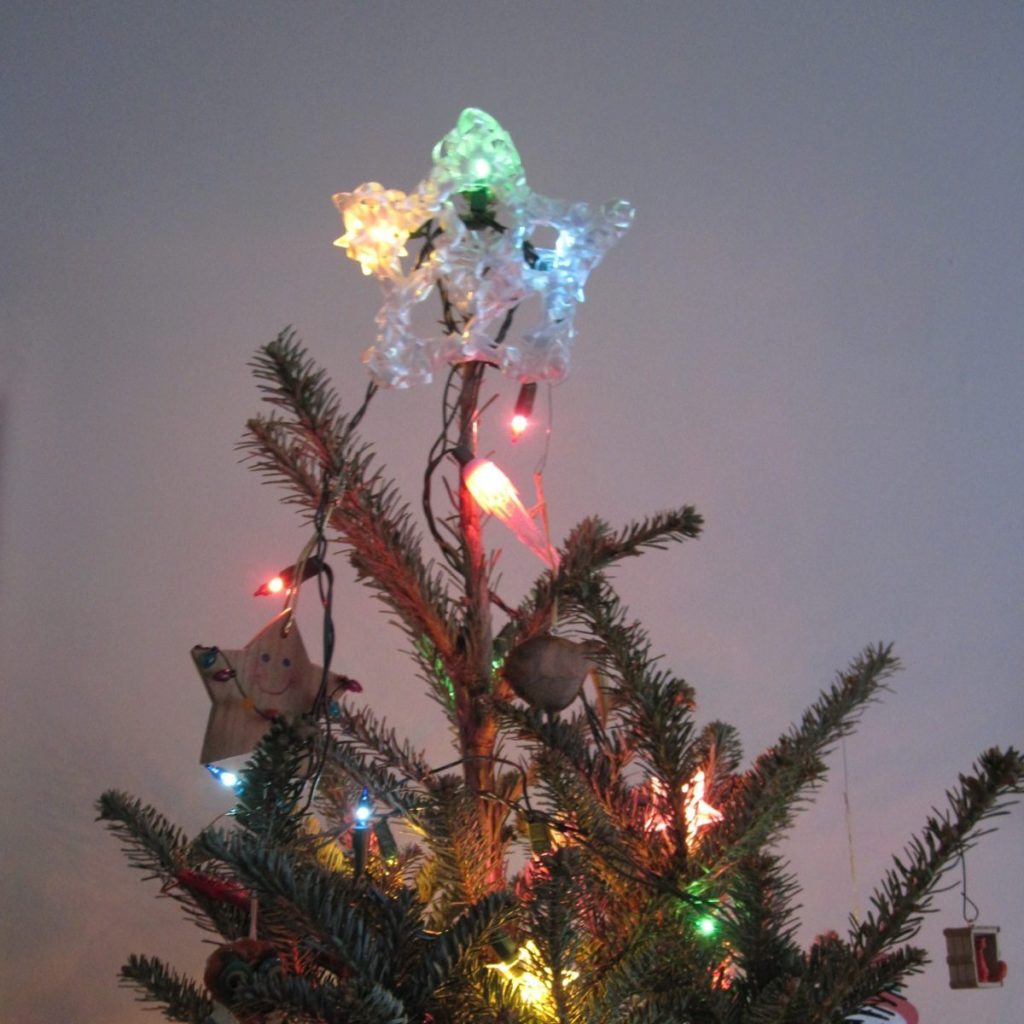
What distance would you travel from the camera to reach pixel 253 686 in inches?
20.7

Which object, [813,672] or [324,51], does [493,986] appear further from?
[324,51]

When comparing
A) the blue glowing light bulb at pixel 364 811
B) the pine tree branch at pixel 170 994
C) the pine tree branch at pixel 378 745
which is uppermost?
the pine tree branch at pixel 378 745

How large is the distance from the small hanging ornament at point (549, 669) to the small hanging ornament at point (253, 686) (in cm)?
10

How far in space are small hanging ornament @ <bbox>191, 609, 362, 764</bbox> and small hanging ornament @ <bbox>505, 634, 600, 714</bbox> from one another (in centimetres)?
10

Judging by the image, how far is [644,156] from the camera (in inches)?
43.1

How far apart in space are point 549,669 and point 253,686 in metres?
0.15

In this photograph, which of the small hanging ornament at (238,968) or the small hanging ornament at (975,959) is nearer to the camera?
the small hanging ornament at (238,968)

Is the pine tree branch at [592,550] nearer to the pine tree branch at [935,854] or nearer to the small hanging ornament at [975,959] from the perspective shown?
the pine tree branch at [935,854]

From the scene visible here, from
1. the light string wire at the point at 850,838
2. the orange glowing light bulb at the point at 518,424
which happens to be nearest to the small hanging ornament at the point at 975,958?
the light string wire at the point at 850,838

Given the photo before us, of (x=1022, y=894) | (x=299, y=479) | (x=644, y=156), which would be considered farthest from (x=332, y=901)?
(x=644, y=156)

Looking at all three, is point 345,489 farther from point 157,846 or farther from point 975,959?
point 975,959

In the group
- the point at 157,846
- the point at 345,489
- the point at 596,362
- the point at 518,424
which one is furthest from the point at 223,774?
the point at 596,362

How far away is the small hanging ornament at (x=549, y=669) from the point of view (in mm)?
493

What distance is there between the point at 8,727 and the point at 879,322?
88 centimetres
